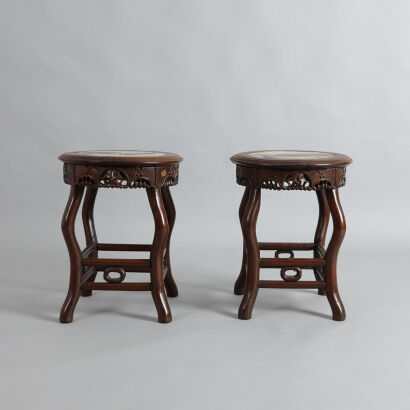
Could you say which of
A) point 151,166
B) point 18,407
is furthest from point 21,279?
point 18,407

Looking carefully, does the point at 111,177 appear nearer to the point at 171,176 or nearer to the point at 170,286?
the point at 171,176

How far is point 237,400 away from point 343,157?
4.02ft

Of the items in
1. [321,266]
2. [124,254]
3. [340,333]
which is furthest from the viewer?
[124,254]

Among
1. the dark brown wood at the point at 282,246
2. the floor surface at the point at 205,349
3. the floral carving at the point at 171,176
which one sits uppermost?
the floral carving at the point at 171,176

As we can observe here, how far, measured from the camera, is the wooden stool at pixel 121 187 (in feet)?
8.84

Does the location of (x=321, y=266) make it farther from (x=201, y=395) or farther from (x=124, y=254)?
(x=124, y=254)

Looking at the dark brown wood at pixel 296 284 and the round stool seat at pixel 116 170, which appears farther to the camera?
the dark brown wood at pixel 296 284

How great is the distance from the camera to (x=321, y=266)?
295 cm

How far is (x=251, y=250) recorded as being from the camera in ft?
9.41

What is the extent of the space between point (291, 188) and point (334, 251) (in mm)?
391

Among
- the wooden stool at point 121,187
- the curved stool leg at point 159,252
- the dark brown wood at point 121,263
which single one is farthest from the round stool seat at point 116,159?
the dark brown wood at point 121,263

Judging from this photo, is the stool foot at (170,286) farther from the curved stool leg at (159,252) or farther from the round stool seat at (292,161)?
the round stool seat at (292,161)

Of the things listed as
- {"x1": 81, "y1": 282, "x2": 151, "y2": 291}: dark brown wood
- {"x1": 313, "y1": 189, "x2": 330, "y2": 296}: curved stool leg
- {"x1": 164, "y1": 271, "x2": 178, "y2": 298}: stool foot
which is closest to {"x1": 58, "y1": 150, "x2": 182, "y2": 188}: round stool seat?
{"x1": 81, "y1": 282, "x2": 151, "y2": 291}: dark brown wood

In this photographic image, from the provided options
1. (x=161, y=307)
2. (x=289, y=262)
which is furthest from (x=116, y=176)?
(x=289, y=262)
